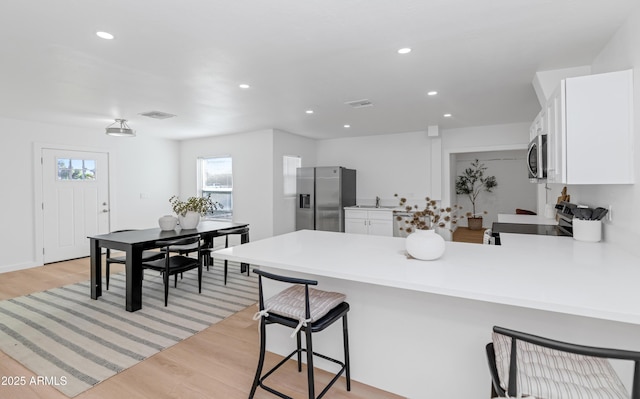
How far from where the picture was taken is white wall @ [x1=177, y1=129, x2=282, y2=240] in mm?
5906

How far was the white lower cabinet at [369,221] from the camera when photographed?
5933 millimetres

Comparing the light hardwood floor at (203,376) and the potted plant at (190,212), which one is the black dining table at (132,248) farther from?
the light hardwood floor at (203,376)

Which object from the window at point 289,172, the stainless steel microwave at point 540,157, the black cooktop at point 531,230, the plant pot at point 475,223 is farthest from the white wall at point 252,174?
the plant pot at point 475,223

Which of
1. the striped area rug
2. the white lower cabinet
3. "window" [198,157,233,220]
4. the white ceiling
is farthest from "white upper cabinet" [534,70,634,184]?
"window" [198,157,233,220]

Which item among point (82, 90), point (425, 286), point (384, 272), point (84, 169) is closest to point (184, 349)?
point (384, 272)

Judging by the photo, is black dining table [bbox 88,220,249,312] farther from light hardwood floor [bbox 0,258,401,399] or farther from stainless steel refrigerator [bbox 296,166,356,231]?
stainless steel refrigerator [bbox 296,166,356,231]

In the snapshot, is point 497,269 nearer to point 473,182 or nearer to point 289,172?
point 289,172

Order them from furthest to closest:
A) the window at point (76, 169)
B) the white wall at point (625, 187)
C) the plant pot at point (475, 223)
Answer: the plant pot at point (475, 223) < the window at point (76, 169) < the white wall at point (625, 187)

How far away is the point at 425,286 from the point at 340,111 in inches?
142

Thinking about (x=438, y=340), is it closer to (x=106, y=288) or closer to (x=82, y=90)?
(x=106, y=288)

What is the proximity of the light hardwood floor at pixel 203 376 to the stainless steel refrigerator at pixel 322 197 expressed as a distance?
3588 mm

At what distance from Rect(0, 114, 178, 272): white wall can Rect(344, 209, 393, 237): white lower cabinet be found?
4064mm

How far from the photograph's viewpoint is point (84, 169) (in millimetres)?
5594

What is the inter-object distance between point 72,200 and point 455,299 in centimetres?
626
